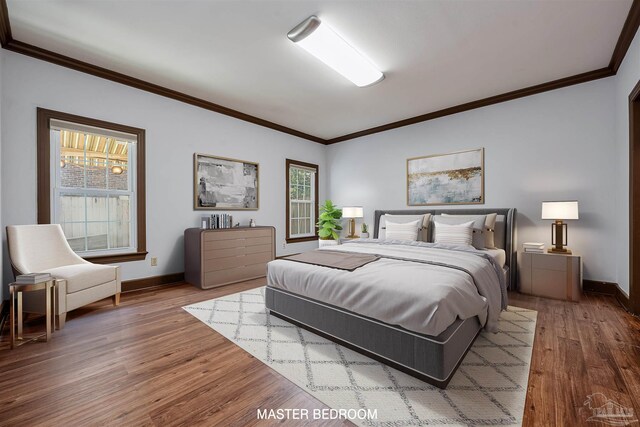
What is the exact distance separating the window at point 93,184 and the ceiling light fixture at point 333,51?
2.56m

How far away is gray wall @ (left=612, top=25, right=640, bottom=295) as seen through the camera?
2.77m

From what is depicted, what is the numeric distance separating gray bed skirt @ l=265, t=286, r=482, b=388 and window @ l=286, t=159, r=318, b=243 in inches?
132

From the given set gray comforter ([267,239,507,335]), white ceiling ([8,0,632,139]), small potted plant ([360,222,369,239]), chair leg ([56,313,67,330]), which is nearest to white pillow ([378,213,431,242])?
small potted plant ([360,222,369,239])

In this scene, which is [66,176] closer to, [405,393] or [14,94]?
[14,94]

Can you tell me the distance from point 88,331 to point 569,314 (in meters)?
4.62

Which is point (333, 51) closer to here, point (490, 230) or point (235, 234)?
point (235, 234)

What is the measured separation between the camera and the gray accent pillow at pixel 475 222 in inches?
142

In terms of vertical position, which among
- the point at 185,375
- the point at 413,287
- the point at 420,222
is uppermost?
the point at 420,222

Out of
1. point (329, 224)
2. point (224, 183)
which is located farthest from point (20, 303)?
point (329, 224)

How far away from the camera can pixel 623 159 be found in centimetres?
299

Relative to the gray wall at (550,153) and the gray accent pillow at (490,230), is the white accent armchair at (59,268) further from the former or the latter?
the gray wall at (550,153)

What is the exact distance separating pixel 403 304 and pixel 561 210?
2864 millimetres

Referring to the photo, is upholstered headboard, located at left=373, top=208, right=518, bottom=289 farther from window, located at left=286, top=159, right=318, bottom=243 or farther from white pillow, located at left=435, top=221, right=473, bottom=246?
window, located at left=286, top=159, right=318, bottom=243

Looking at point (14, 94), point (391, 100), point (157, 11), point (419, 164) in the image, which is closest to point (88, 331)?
point (14, 94)
